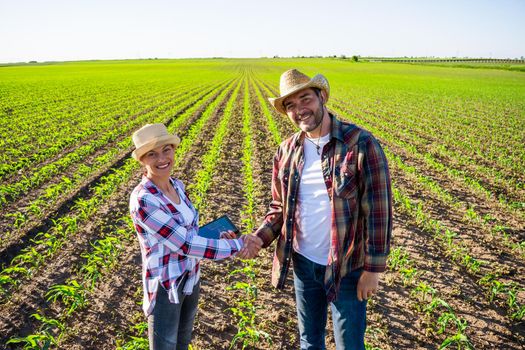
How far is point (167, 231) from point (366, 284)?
1369mm

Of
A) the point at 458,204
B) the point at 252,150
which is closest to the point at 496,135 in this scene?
the point at 458,204

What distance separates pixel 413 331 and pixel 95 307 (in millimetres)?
3772

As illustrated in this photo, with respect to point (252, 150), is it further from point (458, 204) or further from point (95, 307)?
point (95, 307)

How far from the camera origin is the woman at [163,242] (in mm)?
2344

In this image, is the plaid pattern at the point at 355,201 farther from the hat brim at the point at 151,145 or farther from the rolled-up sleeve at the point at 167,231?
the hat brim at the point at 151,145

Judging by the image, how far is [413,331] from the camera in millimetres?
3900

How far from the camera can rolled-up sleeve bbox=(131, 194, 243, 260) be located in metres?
2.31

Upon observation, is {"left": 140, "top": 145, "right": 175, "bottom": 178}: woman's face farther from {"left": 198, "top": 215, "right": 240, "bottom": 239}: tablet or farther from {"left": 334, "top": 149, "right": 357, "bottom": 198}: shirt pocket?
{"left": 334, "top": 149, "right": 357, "bottom": 198}: shirt pocket

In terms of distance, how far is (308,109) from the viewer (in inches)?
95.0

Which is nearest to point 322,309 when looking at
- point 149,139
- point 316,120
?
point 316,120

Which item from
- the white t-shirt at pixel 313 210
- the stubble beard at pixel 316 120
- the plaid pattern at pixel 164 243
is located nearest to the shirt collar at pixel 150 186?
the plaid pattern at pixel 164 243

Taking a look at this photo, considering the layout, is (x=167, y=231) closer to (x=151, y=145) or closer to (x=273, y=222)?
(x=151, y=145)

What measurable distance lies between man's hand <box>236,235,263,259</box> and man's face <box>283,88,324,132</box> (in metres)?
0.98

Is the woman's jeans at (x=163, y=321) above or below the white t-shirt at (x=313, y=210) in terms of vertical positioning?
below
